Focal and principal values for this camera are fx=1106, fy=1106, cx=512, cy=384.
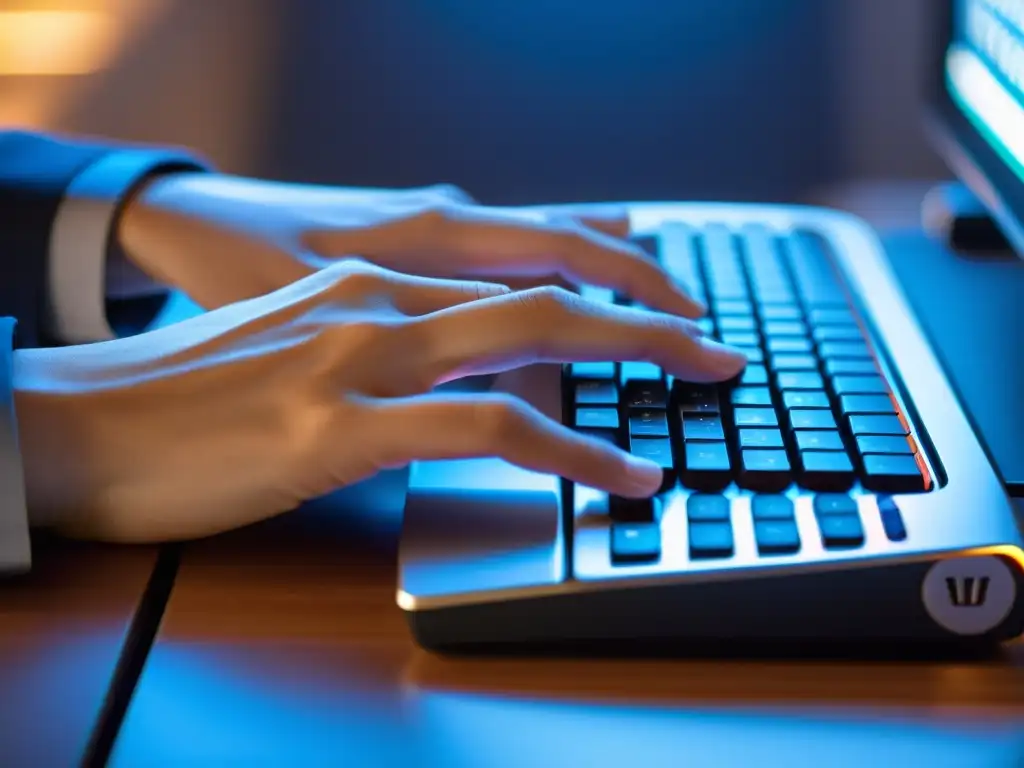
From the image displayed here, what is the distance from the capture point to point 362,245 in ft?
2.10

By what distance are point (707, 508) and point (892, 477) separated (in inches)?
3.2

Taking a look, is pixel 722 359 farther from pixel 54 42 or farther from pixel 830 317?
pixel 54 42

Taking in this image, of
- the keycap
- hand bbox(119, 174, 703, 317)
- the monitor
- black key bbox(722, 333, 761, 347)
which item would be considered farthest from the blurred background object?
the keycap

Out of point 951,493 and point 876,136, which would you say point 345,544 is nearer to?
point 951,493

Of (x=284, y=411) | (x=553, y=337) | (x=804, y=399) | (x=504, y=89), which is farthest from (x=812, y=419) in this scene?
(x=504, y=89)

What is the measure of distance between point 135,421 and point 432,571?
5.8 inches

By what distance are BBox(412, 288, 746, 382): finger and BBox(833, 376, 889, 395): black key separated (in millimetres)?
50

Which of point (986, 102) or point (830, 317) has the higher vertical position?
point (986, 102)

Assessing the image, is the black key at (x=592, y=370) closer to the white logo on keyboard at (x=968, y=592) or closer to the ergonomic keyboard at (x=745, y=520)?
the ergonomic keyboard at (x=745, y=520)

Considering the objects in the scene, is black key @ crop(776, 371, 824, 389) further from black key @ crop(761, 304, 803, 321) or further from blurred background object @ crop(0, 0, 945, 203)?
blurred background object @ crop(0, 0, 945, 203)

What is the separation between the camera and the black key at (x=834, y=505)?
0.43 meters

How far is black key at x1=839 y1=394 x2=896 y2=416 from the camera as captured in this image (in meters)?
0.50

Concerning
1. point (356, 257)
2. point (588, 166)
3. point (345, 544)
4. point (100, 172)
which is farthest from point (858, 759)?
point (588, 166)

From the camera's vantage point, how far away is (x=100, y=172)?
2.17ft
